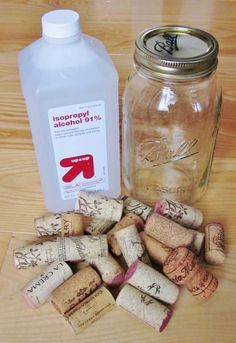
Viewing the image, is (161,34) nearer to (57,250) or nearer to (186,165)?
(186,165)

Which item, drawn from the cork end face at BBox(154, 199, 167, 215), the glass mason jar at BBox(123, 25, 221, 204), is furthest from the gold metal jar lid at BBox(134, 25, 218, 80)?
the cork end face at BBox(154, 199, 167, 215)

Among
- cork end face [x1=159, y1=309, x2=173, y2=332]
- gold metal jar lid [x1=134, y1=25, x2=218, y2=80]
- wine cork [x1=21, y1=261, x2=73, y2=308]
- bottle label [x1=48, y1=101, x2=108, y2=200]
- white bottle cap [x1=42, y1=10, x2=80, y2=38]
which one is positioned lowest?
cork end face [x1=159, y1=309, x2=173, y2=332]

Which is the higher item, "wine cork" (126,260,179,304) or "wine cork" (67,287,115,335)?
"wine cork" (126,260,179,304)

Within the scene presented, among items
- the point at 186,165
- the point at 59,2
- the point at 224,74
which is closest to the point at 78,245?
the point at 186,165

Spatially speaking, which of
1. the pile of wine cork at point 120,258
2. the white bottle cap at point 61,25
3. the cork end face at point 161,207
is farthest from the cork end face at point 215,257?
the white bottle cap at point 61,25

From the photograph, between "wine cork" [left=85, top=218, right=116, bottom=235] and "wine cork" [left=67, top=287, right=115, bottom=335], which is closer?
"wine cork" [left=67, top=287, right=115, bottom=335]

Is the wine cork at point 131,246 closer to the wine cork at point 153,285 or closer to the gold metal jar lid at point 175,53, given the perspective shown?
the wine cork at point 153,285

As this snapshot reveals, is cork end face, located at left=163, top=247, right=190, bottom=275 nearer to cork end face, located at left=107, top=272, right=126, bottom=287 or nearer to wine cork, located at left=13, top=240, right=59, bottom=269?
cork end face, located at left=107, top=272, right=126, bottom=287
